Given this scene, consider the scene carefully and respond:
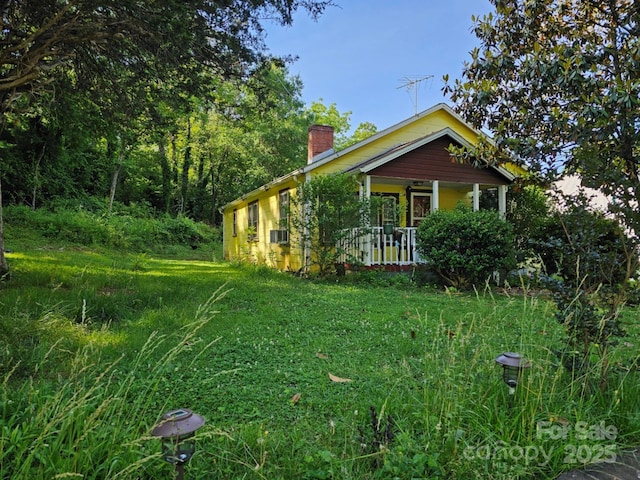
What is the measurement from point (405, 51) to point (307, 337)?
44.1 ft

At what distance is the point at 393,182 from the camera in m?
12.2

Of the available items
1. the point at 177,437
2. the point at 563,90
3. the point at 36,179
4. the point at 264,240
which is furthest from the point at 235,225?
the point at 177,437

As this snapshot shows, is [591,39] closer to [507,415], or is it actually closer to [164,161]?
[507,415]

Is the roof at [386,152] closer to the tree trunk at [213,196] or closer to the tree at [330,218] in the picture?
the tree at [330,218]

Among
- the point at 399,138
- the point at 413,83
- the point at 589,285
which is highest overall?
the point at 413,83

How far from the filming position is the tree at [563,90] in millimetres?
2938

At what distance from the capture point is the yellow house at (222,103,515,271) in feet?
34.6

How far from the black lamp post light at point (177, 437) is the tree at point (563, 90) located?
293cm

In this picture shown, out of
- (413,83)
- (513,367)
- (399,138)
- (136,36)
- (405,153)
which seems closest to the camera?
(513,367)

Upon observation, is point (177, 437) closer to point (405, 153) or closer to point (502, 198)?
point (405, 153)

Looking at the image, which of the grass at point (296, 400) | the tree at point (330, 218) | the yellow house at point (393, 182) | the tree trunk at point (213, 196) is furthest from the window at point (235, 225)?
the grass at point (296, 400)

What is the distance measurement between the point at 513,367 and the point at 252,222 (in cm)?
1461

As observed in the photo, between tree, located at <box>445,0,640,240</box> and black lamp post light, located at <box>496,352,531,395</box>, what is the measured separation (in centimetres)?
128

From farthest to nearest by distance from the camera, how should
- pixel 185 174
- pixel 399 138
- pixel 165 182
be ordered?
pixel 185 174, pixel 165 182, pixel 399 138
